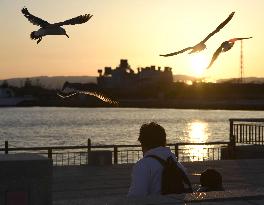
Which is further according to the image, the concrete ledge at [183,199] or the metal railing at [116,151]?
the metal railing at [116,151]

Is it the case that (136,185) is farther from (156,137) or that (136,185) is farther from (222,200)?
(222,200)

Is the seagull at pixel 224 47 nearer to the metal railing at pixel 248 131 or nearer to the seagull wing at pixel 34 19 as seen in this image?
the seagull wing at pixel 34 19

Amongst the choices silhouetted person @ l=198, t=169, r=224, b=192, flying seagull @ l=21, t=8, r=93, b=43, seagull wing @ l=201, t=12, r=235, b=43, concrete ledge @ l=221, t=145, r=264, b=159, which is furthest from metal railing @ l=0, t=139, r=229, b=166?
flying seagull @ l=21, t=8, r=93, b=43

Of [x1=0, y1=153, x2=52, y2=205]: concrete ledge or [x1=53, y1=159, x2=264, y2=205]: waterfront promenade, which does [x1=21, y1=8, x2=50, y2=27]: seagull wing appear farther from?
[x1=53, y1=159, x2=264, y2=205]: waterfront promenade

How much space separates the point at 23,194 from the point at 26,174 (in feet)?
0.67

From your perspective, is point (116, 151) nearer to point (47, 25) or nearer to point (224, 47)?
point (224, 47)

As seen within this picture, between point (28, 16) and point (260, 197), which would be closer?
point (28, 16)

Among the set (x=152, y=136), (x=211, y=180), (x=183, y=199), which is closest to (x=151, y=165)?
(x=152, y=136)

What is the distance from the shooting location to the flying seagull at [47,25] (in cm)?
683

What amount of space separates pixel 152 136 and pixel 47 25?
1590mm

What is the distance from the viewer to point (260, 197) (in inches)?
315

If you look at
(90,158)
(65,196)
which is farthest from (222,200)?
(90,158)

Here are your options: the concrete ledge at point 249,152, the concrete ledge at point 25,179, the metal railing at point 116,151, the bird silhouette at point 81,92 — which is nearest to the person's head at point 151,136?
the concrete ledge at point 25,179

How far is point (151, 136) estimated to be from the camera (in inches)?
281
